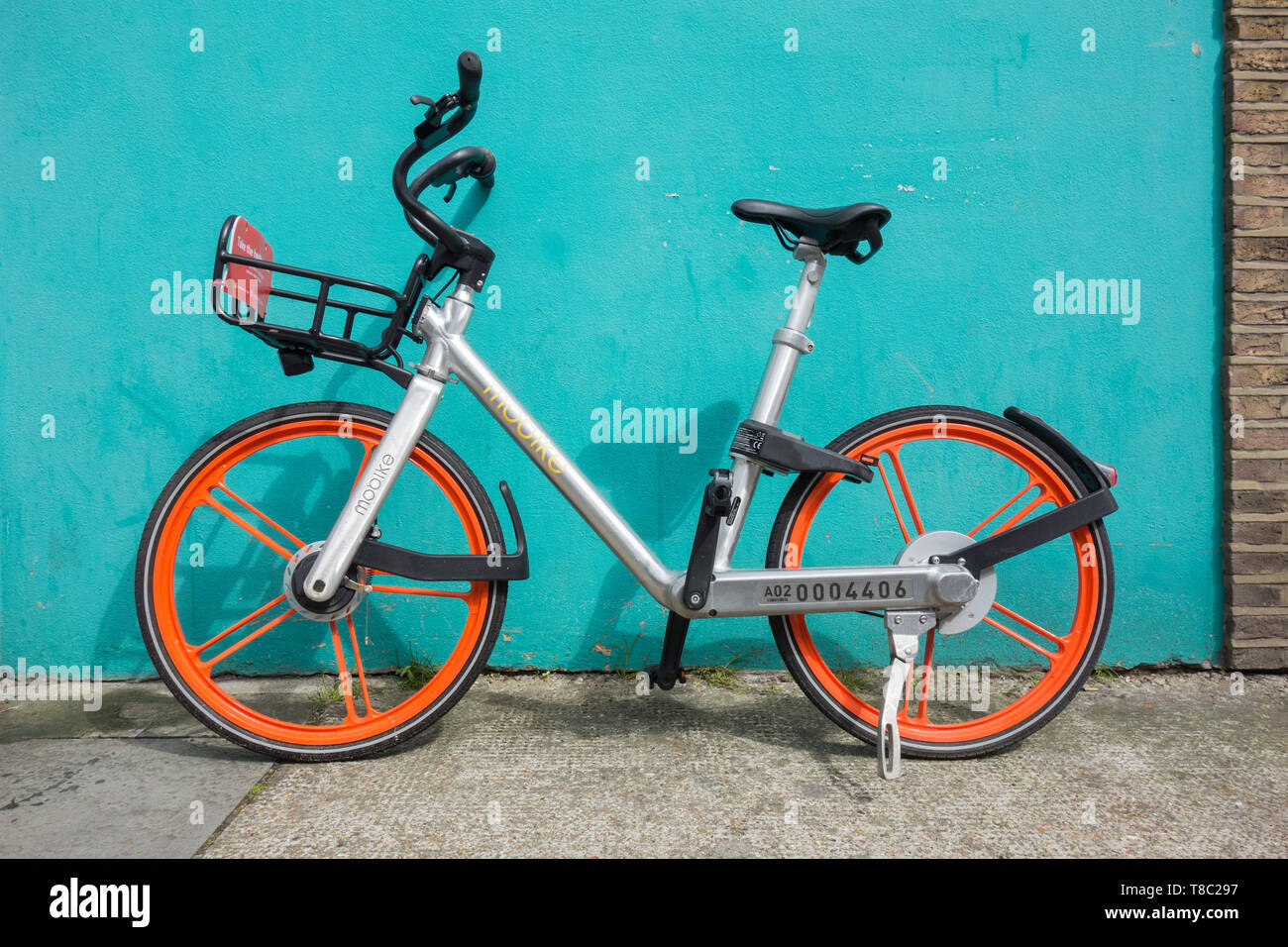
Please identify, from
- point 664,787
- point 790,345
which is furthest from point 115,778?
point 790,345

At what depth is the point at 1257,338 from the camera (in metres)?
2.44

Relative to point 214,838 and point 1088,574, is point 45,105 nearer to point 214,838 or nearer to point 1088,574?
point 214,838

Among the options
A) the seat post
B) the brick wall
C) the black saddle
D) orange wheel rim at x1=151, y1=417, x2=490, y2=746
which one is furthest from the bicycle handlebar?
the brick wall

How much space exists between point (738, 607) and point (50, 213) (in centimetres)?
241

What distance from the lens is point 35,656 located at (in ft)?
8.35

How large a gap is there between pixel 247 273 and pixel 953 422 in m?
1.75

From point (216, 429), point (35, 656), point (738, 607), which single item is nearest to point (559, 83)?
point (216, 429)

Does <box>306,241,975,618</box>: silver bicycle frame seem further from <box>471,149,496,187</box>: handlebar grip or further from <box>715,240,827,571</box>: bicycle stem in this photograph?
<box>471,149,496,187</box>: handlebar grip

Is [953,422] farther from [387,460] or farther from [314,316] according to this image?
[314,316]

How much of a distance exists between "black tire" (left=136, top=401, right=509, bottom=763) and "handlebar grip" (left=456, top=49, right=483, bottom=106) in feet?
2.51

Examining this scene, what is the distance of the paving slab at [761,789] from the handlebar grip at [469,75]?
157cm

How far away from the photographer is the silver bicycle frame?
1897 millimetres

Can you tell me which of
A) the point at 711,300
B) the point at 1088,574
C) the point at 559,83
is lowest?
the point at 1088,574

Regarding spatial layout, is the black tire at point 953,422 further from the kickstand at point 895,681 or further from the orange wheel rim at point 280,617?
the orange wheel rim at point 280,617
